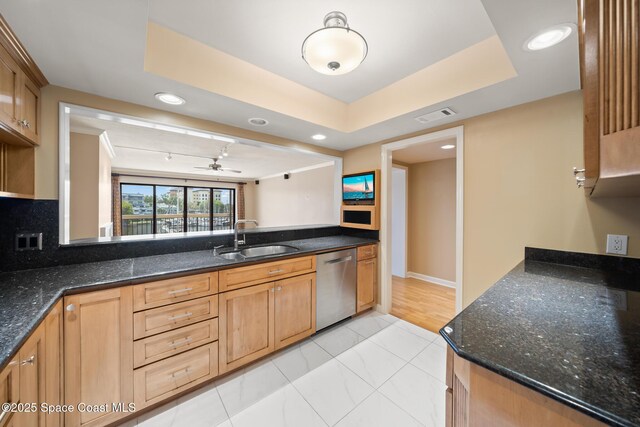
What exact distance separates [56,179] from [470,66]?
10.2 ft

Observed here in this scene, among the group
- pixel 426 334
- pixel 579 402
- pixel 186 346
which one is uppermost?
pixel 579 402

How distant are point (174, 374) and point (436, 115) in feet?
9.60

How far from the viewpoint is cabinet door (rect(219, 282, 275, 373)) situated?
70.1 inches

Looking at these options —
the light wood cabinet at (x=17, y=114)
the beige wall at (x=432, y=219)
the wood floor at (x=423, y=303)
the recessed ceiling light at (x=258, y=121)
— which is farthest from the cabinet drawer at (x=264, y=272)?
the beige wall at (x=432, y=219)

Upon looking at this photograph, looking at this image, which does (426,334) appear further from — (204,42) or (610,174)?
(204,42)

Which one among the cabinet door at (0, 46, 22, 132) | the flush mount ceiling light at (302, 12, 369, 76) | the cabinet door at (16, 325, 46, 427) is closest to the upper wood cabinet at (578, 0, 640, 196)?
the flush mount ceiling light at (302, 12, 369, 76)

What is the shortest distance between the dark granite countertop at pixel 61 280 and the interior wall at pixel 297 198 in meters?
2.48

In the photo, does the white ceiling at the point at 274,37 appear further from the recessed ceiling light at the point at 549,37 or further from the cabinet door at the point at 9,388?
the cabinet door at the point at 9,388

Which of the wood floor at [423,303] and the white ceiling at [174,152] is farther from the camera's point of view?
the white ceiling at [174,152]

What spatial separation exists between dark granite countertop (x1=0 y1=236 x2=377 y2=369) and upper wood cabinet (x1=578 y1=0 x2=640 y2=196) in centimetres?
165

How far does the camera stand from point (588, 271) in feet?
5.06

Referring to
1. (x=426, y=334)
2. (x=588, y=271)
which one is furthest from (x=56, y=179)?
(x=588, y=271)

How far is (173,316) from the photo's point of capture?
5.13 ft

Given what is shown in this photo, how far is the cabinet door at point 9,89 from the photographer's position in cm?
117
